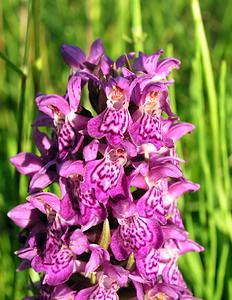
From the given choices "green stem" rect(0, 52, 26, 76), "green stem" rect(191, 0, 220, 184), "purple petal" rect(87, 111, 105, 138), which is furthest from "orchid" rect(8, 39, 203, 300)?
"green stem" rect(191, 0, 220, 184)

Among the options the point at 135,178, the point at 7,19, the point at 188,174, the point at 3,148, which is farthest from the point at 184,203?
the point at 7,19

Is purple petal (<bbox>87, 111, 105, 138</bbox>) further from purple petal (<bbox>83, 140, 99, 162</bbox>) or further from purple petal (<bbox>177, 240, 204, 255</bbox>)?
purple petal (<bbox>177, 240, 204, 255</bbox>)

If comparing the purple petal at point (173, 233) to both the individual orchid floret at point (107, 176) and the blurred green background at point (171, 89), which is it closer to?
the individual orchid floret at point (107, 176)

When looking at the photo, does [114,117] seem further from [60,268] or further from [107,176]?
[60,268]

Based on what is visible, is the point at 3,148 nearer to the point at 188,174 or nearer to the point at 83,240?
the point at 188,174

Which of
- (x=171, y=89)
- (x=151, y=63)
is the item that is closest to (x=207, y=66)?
(x=171, y=89)

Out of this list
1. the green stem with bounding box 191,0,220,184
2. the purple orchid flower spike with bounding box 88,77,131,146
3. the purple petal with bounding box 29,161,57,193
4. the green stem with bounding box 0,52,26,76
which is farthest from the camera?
the green stem with bounding box 191,0,220,184
